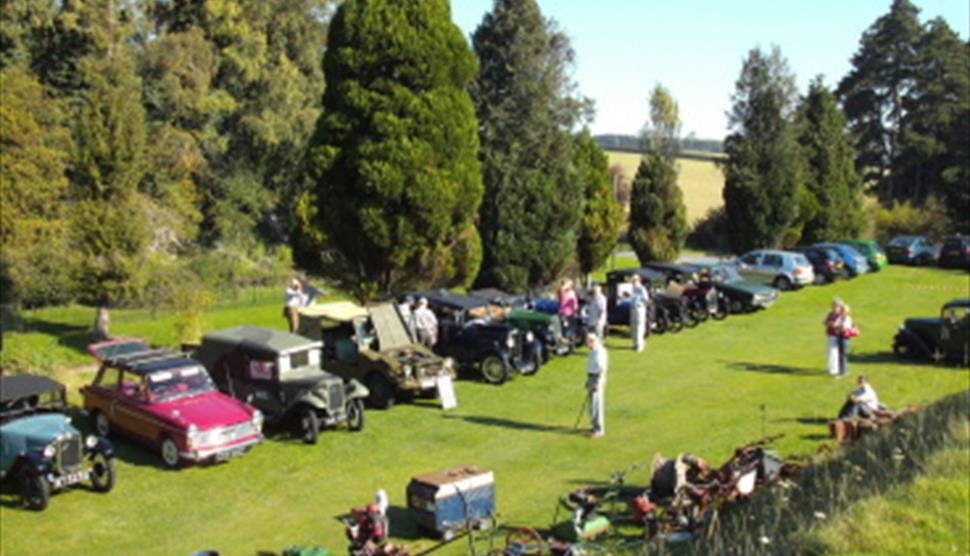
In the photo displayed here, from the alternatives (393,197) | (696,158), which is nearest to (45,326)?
(393,197)

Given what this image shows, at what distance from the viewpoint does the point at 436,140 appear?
23234 mm

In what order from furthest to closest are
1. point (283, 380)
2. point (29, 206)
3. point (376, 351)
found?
point (29, 206) < point (376, 351) < point (283, 380)

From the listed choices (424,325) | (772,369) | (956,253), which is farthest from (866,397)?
(956,253)

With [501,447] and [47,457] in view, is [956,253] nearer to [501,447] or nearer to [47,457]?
[501,447]

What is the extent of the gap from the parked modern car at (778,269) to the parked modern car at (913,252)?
35.5 ft

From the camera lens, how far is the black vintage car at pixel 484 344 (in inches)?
754

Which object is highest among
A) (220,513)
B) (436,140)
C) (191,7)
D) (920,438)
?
(191,7)

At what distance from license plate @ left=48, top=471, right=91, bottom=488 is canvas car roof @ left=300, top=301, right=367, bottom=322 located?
6174mm

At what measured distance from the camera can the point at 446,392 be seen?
1708 cm

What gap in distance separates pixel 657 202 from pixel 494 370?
1911cm

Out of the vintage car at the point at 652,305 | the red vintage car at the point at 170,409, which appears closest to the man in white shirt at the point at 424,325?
the red vintage car at the point at 170,409

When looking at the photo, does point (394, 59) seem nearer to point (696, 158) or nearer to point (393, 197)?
point (393, 197)

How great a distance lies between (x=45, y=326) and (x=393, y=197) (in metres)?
13.9

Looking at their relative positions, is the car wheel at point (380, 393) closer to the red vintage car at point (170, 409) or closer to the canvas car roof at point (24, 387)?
the red vintage car at point (170, 409)
